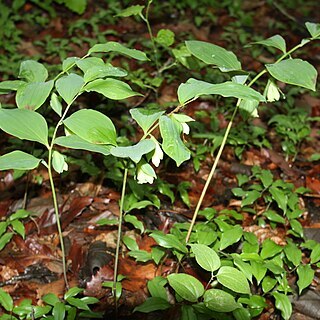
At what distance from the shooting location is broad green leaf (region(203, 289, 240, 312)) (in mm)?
1841

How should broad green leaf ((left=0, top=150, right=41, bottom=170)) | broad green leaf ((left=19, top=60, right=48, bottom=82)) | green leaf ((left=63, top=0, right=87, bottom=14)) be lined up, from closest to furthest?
1. broad green leaf ((left=0, top=150, right=41, bottom=170))
2. broad green leaf ((left=19, top=60, right=48, bottom=82))
3. green leaf ((left=63, top=0, right=87, bottom=14))

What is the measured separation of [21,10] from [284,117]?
3256mm

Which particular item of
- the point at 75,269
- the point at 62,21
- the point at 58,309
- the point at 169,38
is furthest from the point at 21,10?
the point at 58,309

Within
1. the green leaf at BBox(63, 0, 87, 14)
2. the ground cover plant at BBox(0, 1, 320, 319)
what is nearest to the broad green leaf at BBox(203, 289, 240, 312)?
the ground cover plant at BBox(0, 1, 320, 319)

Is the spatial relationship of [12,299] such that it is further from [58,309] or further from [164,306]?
[164,306]

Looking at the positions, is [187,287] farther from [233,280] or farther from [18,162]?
[18,162]

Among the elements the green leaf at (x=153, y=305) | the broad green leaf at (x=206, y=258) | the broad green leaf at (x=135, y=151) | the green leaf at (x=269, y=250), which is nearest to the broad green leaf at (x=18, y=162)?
the broad green leaf at (x=135, y=151)

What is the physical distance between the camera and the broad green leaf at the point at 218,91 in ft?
4.97

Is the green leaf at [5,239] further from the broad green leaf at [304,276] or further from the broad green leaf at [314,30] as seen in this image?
the broad green leaf at [314,30]

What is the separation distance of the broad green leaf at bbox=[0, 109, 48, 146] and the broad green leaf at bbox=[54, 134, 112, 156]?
6 cm

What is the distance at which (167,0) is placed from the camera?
5535 mm

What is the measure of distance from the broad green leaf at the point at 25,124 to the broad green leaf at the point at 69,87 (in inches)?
4.8

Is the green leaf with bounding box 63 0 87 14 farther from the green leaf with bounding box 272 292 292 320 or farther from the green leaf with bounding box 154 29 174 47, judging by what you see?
the green leaf with bounding box 272 292 292 320

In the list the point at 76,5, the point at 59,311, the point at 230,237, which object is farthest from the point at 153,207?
the point at 76,5
